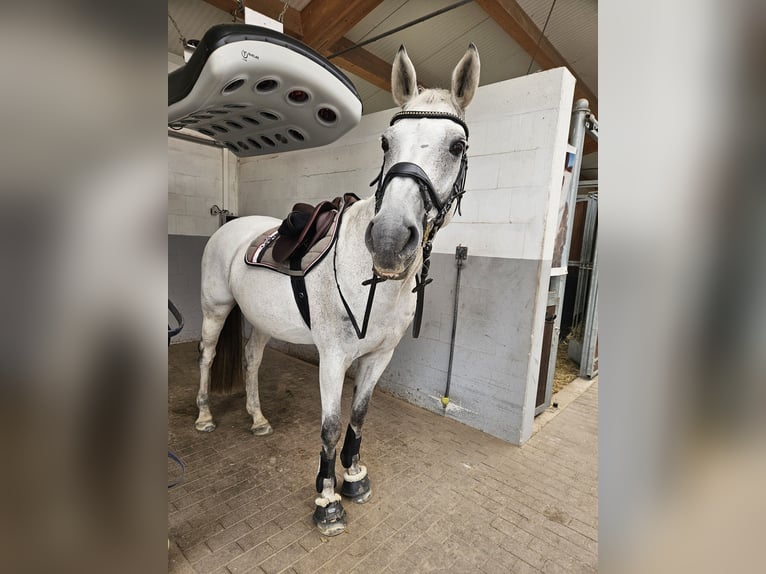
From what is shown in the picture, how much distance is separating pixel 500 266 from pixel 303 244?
4.04 ft

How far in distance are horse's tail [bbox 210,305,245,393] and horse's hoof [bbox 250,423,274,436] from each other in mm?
442

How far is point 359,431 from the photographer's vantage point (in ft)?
5.37

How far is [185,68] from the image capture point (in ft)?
4.27

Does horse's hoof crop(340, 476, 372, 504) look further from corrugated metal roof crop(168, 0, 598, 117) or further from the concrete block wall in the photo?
corrugated metal roof crop(168, 0, 598, 117)

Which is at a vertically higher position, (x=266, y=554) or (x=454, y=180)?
(x=454, y=180)

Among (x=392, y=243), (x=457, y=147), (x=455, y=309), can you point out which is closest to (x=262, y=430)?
(x=455, y=309)

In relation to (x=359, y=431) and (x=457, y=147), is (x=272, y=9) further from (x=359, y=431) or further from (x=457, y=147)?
(x=359, y=431)

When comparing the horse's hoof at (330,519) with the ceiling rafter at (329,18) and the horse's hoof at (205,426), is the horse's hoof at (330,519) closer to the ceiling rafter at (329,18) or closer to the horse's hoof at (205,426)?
the horse's hoof at (205,426)
